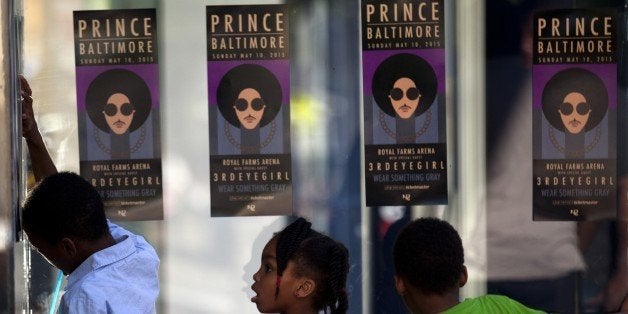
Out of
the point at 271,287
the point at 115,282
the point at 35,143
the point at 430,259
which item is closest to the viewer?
the point at 115,282

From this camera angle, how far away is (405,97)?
3939 mm

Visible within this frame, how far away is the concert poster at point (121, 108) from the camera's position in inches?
153

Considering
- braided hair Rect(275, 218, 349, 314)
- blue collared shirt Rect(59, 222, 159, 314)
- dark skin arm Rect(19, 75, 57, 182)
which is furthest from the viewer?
dark skin arm Rect(19, 75, 57, 182)

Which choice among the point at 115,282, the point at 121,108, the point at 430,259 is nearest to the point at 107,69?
the point at 121,108

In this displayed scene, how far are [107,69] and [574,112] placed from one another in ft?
6.25

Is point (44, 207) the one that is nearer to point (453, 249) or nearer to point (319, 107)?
point (453, 249)

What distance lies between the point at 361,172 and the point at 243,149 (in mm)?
491

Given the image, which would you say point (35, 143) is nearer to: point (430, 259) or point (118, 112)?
point (118, 112)

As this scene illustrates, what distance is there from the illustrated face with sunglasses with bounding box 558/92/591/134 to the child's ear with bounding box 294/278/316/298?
1.65m

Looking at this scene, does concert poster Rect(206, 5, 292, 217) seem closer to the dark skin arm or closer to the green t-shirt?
the dark skin arm

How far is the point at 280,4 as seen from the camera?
12.8 ft

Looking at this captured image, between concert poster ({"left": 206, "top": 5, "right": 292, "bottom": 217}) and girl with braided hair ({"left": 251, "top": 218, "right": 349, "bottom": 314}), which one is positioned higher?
concert poster ({"left": 206, "top": 5, "right": 292, "bottom": 217})

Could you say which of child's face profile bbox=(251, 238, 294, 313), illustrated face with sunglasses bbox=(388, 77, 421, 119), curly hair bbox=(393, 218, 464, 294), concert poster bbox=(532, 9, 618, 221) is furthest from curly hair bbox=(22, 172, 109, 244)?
concert poster bbox=(532, 9, 618, 221)

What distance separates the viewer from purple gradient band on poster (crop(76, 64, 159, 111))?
153 inches
